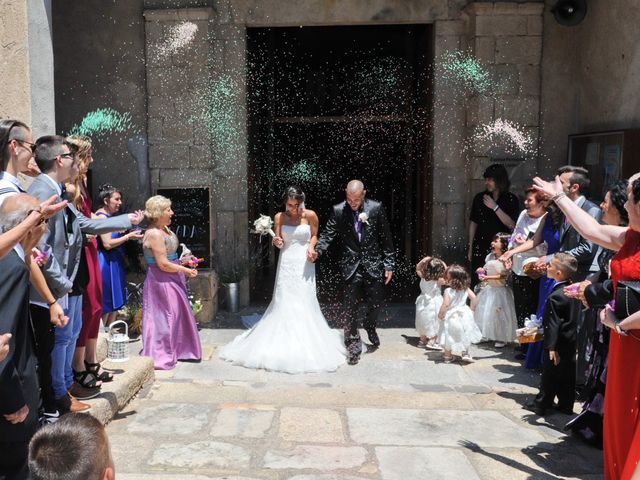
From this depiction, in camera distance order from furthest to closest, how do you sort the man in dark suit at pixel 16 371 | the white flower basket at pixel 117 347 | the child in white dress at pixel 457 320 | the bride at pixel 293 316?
the bride at pixel 293 316 → the child in white dress at pixel 457 320 → the white flower basket at pixel 117 347 → the man in dark suit at pixel 16 371

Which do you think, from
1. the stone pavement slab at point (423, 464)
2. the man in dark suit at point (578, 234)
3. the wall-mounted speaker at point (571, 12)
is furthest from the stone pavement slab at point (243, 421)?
the wall-mounted speaker at point (571, 12)

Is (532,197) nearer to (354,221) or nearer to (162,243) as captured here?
(354,221)

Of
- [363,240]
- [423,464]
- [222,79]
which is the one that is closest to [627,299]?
[423,464]

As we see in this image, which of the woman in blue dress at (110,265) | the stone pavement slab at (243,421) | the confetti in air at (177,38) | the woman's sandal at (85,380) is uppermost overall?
the confetti in air at (177,38)

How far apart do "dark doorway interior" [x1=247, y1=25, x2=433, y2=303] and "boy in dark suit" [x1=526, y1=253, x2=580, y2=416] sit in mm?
4157

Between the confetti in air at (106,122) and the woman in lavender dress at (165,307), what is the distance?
292cm

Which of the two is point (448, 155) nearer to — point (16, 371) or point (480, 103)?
point (480, 103)

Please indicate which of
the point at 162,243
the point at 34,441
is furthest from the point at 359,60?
the point at 34,441

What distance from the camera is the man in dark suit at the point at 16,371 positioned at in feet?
9.30

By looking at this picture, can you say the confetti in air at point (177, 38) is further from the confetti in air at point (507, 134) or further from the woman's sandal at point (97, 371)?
the woman's sandal at point (97, 371)

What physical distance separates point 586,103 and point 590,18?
106cm

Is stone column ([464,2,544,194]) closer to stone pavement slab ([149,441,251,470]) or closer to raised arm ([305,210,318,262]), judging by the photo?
raised arm ([305,210,318,262])

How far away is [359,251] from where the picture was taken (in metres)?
7.14

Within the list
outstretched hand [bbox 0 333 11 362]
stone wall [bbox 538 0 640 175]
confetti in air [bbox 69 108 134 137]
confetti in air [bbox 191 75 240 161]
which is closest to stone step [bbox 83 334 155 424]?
outstretched hand [bbox 0 333 11 362]
